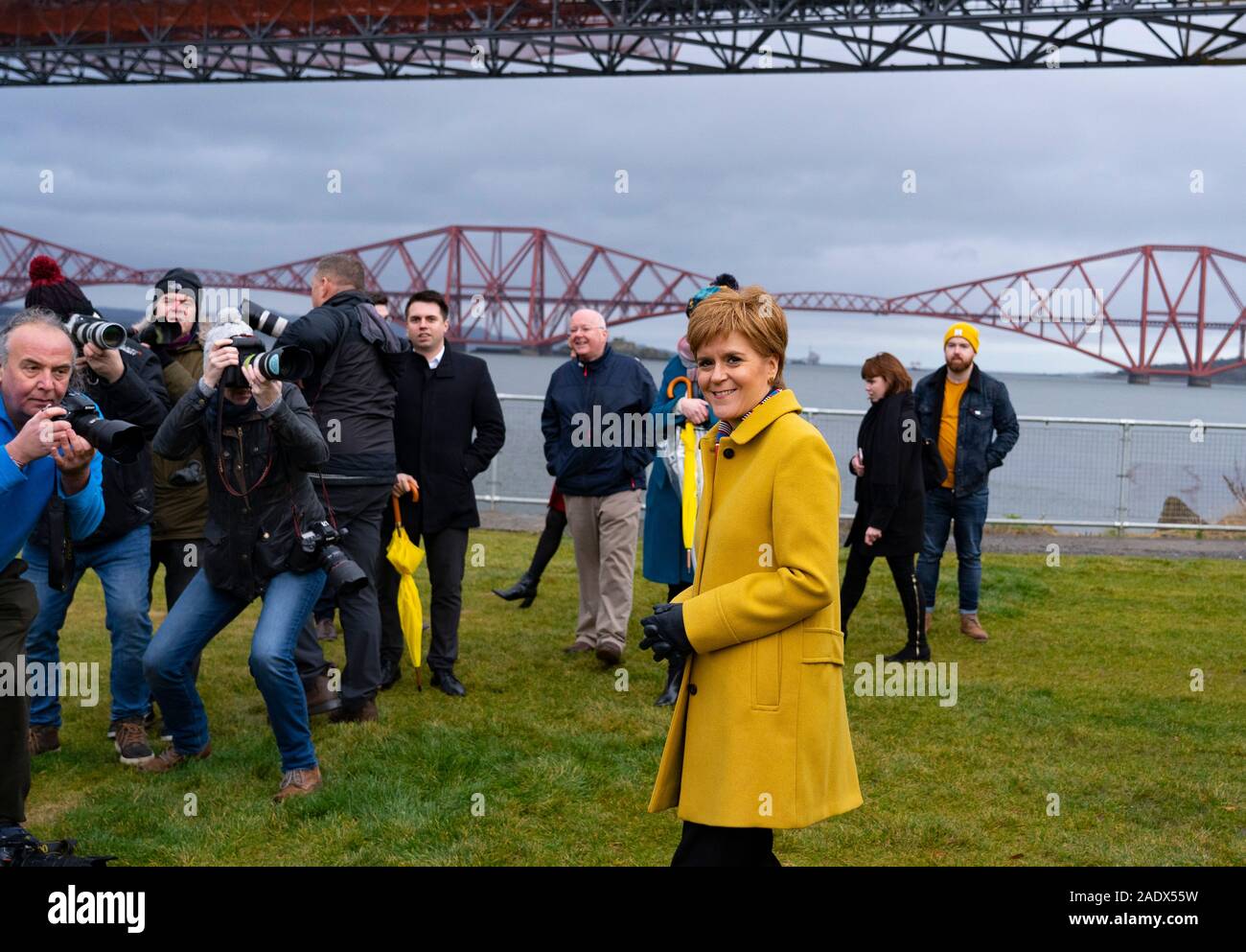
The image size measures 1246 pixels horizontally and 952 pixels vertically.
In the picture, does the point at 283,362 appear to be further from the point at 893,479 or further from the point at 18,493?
the point at 893,479

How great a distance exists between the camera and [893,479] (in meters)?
6.64

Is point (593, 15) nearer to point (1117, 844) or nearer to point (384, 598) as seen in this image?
point (384, 598)

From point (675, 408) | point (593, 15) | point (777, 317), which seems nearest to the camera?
point (777, 317)

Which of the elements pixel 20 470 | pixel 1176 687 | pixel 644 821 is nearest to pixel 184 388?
pixel 20 470

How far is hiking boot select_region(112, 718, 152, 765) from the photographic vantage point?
16.1 ft

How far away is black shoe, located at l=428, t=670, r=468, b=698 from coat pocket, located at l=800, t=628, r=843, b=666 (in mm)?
3542

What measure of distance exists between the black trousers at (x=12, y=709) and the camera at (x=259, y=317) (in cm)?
143

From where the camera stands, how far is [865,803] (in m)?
4.51

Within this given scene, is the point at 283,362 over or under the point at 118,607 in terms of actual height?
over

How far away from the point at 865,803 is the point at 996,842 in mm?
534

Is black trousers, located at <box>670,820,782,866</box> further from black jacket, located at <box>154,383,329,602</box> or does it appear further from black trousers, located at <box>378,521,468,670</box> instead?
black trousers, located at <box>378,521,468,670</box>

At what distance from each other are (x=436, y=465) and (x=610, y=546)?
3.84ft

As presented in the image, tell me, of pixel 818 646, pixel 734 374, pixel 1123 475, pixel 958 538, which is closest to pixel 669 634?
pixel 818 646

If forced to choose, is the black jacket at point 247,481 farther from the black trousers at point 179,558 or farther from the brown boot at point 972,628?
the brown boot at point 972,628
